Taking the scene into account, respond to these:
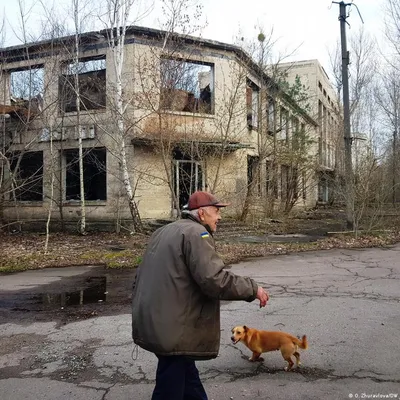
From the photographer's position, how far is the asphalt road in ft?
12.0

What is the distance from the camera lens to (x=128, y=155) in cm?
1595

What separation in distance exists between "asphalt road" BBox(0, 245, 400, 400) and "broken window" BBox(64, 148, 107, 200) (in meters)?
9.71

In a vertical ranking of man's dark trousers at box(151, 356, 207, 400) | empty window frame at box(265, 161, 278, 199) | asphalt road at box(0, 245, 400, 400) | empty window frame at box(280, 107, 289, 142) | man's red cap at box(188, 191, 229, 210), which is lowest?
asphalt road at box(0, 245, 400, 400)

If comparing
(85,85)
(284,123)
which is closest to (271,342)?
(85,85)

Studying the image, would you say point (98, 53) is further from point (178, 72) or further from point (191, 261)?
point (191, 261)

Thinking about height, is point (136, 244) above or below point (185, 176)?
below

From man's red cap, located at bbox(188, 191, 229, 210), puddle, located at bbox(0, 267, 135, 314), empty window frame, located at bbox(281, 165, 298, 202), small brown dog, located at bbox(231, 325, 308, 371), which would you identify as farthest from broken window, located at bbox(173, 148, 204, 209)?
man's red cap, located at bbox(188, 191, 229, 210)

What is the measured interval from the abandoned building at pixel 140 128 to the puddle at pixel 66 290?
5.10 m

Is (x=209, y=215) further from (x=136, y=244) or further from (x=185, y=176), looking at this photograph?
(x=185, y=176)

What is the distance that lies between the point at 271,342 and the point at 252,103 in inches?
606

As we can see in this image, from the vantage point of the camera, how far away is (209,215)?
2.95 m

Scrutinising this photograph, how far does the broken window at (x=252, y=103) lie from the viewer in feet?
59.0

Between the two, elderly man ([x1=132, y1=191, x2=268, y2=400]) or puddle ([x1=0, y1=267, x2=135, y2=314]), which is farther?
puddle ([x1=0, y1=267, x2=135, y2=314])

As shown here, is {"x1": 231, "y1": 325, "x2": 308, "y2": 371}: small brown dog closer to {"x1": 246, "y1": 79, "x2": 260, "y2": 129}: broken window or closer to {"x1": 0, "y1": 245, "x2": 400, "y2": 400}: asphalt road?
{"x1": 0, "y1": 245, "x2": 400, "y2": 400}: asphalt road
